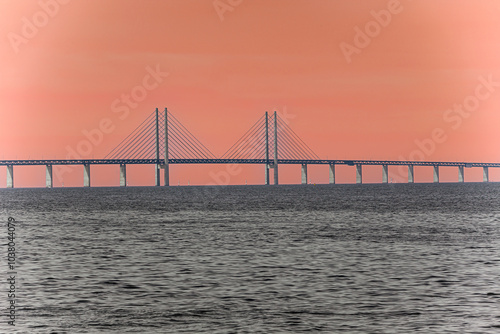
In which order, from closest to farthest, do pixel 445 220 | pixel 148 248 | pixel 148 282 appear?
1. pixel 148 282
2. pixel 148 248
3. pixel 445 220

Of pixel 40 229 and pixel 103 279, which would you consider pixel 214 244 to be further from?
→ pixel 40 229

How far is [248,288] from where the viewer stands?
2978cm

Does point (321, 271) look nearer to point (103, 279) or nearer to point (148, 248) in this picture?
point (103, 279)

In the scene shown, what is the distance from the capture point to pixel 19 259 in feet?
134

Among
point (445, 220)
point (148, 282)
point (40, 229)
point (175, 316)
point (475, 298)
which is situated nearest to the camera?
point (175, 316)

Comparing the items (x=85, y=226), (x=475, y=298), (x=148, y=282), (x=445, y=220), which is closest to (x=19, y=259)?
(x=148, y=282)

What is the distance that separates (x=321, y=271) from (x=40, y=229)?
36221mm

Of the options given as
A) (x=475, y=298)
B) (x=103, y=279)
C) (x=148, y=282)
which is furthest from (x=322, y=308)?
(x=103, y=279)

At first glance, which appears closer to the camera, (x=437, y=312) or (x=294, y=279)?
(x=437, y=312)

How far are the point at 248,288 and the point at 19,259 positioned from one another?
50.1 feet
